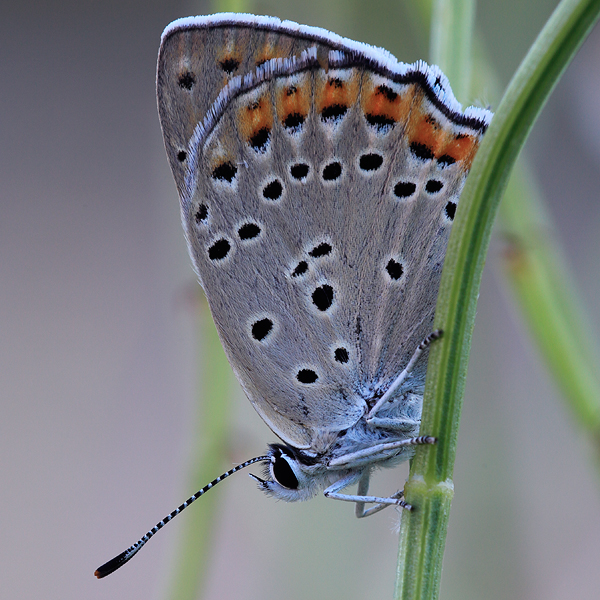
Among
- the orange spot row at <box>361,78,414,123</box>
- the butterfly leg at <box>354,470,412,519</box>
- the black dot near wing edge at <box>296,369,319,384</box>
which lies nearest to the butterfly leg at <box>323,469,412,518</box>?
the butterfly leg at <box>354,470,412,519</box>

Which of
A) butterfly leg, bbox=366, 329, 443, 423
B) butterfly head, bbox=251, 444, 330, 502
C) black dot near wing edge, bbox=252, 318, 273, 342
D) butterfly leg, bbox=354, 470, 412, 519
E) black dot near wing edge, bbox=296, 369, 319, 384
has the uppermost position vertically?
black dot near wing edge, bbox=252, 318, 273, 342

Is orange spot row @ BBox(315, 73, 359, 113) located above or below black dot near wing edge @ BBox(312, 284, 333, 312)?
above

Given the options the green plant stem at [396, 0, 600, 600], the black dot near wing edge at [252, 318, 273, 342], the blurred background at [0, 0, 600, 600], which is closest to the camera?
the green plant stem at [396, 0, 600, 600]

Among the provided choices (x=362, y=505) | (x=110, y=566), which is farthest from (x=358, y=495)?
(x=110, y=566)

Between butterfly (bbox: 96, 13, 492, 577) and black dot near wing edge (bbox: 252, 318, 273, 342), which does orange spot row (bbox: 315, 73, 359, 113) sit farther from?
black dot near wing edge (bbox: 252, 318, 273, 342)

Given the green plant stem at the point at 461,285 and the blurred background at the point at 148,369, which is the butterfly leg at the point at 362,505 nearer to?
the blurred background at the point at 148,369

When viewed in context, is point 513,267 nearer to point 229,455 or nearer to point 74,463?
point 229,455

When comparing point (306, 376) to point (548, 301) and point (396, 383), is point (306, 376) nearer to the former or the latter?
point (396, 383)

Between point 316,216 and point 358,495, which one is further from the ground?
point 316,216
